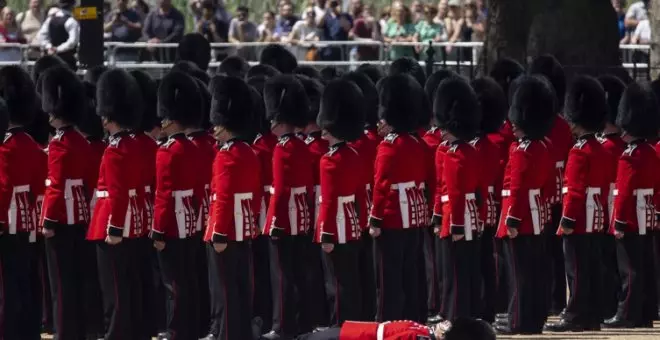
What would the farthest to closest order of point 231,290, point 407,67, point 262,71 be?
point 407,67 → point 262,71 → point 231,290

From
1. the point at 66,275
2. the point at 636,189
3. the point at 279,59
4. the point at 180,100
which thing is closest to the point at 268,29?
the point at 279,59

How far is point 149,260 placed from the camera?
12.9 meters

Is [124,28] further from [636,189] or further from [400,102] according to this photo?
[636,189]

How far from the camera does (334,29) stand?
22297 millimetres

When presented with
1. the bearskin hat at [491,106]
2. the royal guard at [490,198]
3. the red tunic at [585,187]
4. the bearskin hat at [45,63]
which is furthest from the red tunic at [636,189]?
the bearskin hat at [45,63]

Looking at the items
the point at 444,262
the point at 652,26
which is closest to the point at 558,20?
the point at 652,26

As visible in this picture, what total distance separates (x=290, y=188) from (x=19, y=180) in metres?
1.65

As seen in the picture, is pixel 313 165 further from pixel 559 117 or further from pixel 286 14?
pixel 286 14

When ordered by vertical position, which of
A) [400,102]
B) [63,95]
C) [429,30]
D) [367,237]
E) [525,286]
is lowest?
[525,286]

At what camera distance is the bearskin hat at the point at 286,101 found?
43.9ft

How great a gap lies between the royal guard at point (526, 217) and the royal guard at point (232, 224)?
1728mm

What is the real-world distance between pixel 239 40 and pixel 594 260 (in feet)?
30.3

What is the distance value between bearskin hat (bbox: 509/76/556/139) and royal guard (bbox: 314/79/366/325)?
107cm

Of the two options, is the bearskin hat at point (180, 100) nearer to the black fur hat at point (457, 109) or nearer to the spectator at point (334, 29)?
the black fur hat at point (457, 109)
